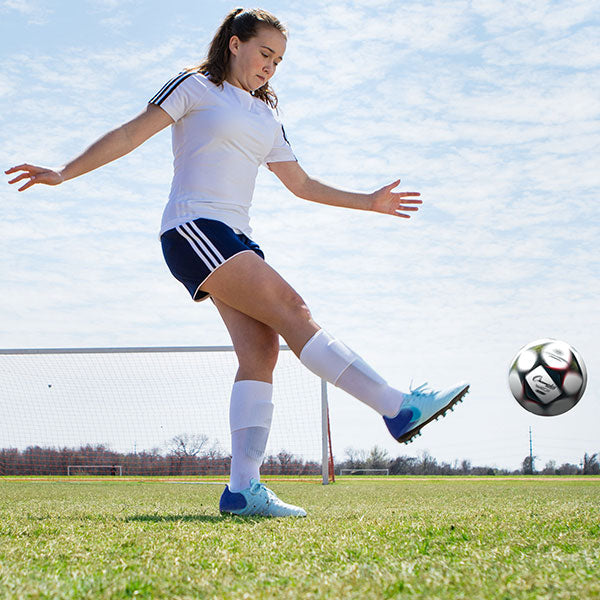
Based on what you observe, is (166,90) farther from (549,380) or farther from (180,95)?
(549,380)

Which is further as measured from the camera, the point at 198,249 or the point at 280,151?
the point at 280,151

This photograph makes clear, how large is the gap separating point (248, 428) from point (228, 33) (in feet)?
6.78

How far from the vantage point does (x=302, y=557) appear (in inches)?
69.2

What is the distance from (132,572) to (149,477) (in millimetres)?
13088

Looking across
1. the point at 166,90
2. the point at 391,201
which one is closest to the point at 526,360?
the point at 391,201

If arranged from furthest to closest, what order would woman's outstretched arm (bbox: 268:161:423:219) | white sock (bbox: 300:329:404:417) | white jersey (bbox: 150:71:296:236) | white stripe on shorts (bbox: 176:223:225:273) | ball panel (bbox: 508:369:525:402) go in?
ball panel (bbox: 508:369:525:402), woman's outstretched arm (bbox: 268:161:423:219), white jersey (bbox: 150:71:296:236), white stripe on shorts (bbox: 176:223:225:273), white sock (bbox: 300:329:404:417)

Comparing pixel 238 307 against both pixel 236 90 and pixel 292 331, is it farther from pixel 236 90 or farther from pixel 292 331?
pixel 236 90

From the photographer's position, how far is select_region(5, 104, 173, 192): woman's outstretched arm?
2885mm

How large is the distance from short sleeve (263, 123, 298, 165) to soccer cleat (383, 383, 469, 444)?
1724mm

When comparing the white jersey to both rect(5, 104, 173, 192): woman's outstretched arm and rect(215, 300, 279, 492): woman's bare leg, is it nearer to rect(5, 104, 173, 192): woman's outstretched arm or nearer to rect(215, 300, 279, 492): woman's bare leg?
rect(5, 104, 173, 192): woman's outstretched arm

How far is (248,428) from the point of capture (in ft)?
10.7

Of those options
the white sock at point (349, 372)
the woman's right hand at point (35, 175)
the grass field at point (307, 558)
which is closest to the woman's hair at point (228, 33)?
the woman's right hand at point (35, 175)

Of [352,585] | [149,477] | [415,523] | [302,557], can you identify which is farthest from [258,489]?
[149,477]

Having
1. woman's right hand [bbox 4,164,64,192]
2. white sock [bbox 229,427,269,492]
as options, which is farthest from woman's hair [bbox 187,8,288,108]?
white sock [bbox 229,427,269,492]
